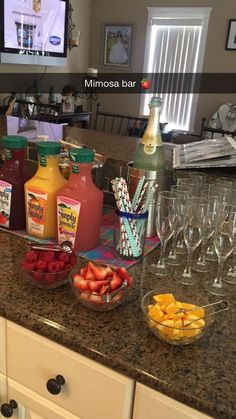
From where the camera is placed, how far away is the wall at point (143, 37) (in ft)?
14.8

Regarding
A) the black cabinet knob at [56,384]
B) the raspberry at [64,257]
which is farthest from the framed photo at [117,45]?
the black cabinet knob at [56,384]

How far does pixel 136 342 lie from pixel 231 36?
178 inches

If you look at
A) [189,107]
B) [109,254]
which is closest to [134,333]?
[109,254]

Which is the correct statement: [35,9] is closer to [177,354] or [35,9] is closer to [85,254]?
[85,254]

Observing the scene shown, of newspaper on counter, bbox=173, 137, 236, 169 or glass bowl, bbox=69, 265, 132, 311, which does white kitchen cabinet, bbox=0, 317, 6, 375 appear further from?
newspaper on counter, bbox=173, 137, 236, 169

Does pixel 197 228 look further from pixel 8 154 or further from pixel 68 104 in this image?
pixel 68 104

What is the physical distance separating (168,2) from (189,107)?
123cm

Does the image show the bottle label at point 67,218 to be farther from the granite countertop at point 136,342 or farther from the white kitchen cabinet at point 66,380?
the white kitchen cabinet at point 66,380

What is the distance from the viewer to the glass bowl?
0.74 metres

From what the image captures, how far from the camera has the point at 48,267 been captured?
2.69 feet

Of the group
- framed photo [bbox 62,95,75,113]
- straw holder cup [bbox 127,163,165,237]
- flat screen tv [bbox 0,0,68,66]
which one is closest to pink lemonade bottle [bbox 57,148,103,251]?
straw holder cup [bbox 127,163,165,237]

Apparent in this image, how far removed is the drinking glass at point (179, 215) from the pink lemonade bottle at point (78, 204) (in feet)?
0.63

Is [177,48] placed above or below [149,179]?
above

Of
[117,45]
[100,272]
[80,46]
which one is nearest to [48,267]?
[100,272]
